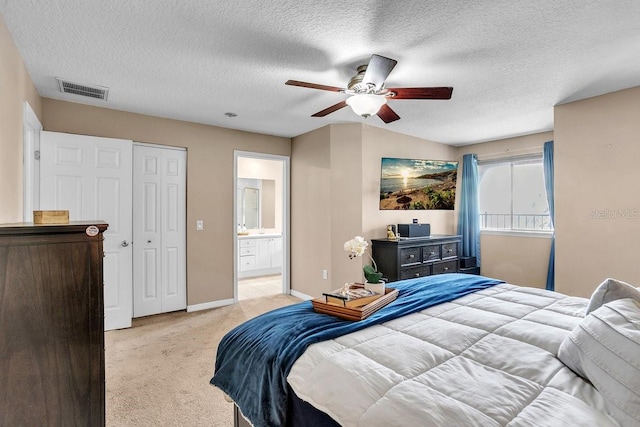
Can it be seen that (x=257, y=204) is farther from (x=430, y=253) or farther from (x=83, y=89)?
(x=83, y=89)

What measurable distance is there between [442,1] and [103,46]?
2324mm

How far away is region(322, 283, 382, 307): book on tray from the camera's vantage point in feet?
5.68

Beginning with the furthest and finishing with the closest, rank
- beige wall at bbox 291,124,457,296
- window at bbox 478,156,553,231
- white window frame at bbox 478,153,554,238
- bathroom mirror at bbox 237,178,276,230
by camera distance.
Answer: bathroom mirror at bbox 237,178,276,230, window at bbox 478,156,553,231, white window frame at bbox 478,153,554,238, beige wall at bbox 291,124,457,296

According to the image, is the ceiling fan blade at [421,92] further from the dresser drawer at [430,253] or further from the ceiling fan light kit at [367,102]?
the dresser drawer at [430,253]

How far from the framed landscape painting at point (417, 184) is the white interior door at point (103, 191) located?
3255 millimetres

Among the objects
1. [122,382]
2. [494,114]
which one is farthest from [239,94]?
[494,114]

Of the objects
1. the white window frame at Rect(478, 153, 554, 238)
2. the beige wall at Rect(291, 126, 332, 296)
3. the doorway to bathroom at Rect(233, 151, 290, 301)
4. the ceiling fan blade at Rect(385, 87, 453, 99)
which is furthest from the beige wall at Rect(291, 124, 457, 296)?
the ceiling fan blade at Rect(385, 87, 453, 99)

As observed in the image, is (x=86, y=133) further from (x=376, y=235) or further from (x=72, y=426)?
(x=376, y=235)

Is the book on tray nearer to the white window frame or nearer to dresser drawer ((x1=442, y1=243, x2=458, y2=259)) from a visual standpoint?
dresser drawer ((x1=442, y1=243, x2=458, y2=259))

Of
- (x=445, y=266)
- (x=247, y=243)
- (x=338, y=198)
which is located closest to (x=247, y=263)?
(x=247, y=243)

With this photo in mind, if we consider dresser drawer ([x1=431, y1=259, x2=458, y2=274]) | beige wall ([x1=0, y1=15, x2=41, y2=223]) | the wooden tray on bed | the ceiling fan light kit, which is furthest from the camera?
dresser drawer ([x1=431, y1=259, x2=458, y2=274])

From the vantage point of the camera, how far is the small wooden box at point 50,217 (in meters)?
1.50

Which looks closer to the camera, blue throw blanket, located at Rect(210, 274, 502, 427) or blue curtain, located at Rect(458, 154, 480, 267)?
blue throw blanket, located at Rect(210, 274, 502, 427)

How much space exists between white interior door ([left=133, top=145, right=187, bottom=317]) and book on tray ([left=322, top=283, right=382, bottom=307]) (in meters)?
2.98
